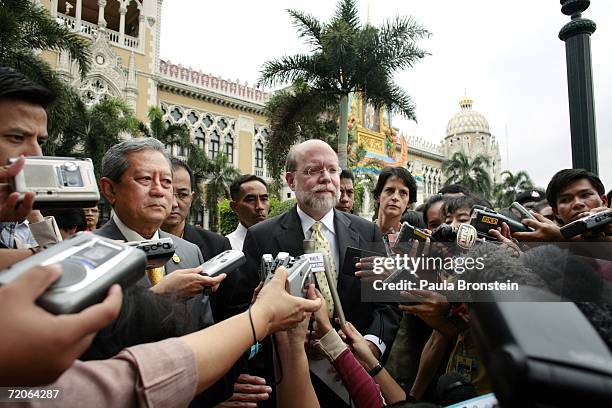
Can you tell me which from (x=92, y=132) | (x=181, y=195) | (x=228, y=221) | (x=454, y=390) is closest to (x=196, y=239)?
(x=181, y=195)

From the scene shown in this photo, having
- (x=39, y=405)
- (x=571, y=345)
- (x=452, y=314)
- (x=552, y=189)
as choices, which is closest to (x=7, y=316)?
(x=39, y=405)

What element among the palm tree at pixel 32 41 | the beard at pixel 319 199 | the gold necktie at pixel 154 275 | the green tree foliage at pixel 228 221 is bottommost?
the gold necktie at pixel 154 275

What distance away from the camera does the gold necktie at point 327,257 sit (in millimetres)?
2120

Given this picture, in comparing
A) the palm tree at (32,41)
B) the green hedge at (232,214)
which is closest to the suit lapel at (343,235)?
the palm tree at (32,41)

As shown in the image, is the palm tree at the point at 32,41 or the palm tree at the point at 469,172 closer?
the palm tree at the point at 32,41

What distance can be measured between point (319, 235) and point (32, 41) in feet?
39.8

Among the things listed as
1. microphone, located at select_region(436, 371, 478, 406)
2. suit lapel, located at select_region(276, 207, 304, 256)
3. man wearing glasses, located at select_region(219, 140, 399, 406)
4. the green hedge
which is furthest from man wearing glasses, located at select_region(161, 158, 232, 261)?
the green hedge

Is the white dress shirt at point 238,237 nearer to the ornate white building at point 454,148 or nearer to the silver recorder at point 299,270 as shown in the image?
the silver recorder at point 299,270

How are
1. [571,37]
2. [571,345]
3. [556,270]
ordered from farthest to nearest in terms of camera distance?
1. [571,37]
2. [556,270]
3. [571,345]

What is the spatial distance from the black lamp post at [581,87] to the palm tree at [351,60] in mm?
10159

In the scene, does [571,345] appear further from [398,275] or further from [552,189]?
[552,189]

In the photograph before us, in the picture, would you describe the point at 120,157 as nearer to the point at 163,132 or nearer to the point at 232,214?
the point at 232,214

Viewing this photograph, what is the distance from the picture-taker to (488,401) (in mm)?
1260

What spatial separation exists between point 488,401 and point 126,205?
5.83ft
